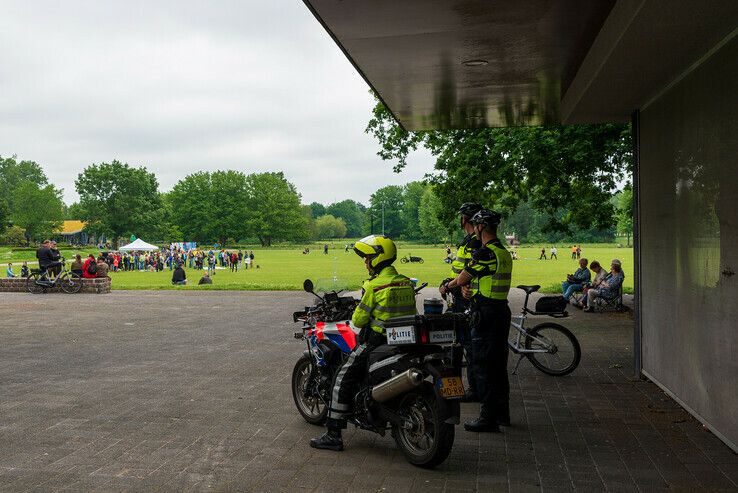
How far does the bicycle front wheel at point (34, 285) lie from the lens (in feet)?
72.7

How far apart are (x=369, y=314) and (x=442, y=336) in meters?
0.55

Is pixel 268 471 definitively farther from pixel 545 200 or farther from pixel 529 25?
pixel 545 200

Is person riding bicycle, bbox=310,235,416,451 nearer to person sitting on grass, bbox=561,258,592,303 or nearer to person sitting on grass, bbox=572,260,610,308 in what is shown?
person sitting on grass, bbox=572,260,610,308

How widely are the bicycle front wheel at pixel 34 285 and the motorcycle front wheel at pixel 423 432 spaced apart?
1999 cm

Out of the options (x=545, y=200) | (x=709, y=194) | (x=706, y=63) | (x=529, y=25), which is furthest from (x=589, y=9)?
(x=545, y=200)

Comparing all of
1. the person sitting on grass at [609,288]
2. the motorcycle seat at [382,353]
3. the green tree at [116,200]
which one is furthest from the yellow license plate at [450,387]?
the green tree at [116,200]

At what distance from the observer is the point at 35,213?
114250mm

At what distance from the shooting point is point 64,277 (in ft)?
72.8

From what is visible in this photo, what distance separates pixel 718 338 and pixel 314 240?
13739cm

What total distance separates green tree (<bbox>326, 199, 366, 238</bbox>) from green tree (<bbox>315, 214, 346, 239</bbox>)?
3763 mm

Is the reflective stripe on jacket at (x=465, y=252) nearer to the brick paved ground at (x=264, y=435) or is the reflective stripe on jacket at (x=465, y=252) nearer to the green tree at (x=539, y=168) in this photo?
the brick paved ground at (x=264, y=435)

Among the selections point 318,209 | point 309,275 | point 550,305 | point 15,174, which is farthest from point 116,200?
point 550,305

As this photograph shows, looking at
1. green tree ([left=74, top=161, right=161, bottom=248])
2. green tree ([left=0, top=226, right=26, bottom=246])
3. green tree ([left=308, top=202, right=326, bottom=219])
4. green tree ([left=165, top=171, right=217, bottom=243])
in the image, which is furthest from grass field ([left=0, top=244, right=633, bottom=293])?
green tree ([left=308, top=202, right=326, bottom=219])

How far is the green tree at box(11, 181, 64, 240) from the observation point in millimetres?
114250
